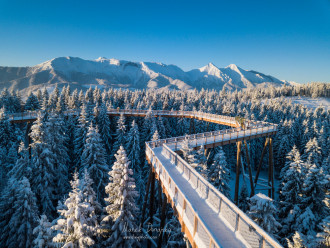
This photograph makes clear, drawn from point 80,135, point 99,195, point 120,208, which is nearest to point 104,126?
point 80,135

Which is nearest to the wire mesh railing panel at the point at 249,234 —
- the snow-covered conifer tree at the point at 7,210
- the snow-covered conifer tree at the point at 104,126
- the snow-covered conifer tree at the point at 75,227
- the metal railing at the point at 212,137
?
the snow-covered conifer tree at the point at 75,227

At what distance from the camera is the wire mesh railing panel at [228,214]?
7588 millimetres

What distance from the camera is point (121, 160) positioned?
1237 centimetres

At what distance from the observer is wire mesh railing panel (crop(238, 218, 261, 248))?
6.50 m

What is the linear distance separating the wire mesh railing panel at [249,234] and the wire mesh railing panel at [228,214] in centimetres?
41

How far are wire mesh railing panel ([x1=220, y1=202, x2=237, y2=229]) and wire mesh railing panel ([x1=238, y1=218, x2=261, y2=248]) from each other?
0.41 meters

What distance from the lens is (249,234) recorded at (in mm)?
6809

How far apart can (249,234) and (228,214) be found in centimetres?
123

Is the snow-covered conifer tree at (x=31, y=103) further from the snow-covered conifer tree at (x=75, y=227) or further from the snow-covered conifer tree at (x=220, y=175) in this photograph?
the snow-covered conifer tree at (x=220, y=175)

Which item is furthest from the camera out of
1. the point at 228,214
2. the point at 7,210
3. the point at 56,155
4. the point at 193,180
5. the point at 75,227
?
the point at 56,155

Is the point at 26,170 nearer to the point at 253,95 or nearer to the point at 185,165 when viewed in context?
the point at 185,165

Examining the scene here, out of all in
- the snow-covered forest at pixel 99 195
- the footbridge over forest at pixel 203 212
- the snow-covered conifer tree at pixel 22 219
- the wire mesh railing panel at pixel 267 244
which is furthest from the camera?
the snow-covered conifer tree at pixel 22 219

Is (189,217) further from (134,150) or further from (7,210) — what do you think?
(134,150)

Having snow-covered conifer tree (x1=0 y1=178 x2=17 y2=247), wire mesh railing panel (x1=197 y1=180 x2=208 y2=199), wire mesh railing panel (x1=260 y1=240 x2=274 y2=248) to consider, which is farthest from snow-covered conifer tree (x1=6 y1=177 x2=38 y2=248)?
wire mesh railing panel (x1=260 y1=240 x2=274 y2=248)
